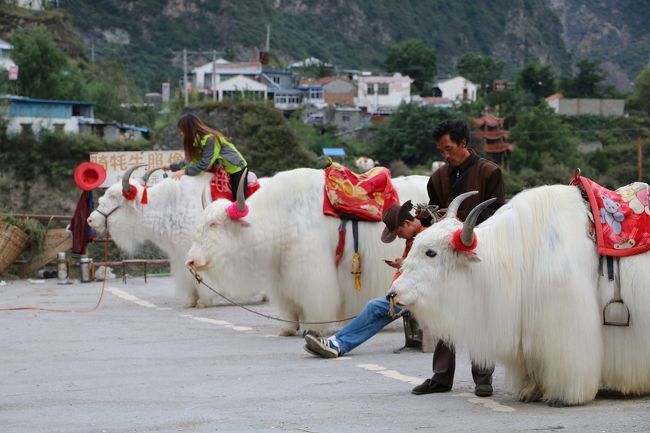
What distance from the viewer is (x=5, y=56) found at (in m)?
85.8

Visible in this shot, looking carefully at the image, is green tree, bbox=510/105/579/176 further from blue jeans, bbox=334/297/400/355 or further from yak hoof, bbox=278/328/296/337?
blue jeans, bbox=334/297/400/355

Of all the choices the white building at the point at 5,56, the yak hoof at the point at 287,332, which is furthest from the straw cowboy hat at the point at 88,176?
the white building at the point at 5,56

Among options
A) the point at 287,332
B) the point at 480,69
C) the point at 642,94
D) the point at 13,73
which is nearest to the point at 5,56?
the point at 13,73

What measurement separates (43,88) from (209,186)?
67.0 meters

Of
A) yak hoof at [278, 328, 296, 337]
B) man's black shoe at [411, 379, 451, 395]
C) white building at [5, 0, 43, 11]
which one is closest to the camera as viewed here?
man's black shoe at [411, 379, 451, 395]

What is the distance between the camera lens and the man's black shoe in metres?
7.18

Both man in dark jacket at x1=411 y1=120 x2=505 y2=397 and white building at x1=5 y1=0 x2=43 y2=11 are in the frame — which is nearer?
man in dark jacket at x1=411 y1=120 x2=505 y2=397

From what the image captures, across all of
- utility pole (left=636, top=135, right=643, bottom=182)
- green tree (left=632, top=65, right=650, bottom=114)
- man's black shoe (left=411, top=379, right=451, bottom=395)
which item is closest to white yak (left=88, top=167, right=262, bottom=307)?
man's black shoe (left=411, top=379, right=451, bottom=395)

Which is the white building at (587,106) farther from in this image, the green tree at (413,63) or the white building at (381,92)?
the green tree at (413,63)

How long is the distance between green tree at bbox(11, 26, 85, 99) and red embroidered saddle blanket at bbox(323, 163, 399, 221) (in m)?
69.3

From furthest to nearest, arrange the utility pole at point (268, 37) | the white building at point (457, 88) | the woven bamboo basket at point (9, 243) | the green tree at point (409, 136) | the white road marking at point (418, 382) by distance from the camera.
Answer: the utility pole at point (268, 37) → the white building at point (457, 88) → the green tree at point (409, 136) → the woven bamboo basket at point (9, 243) → the white road marking at point (418, 382)

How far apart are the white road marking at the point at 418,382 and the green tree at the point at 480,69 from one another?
129 metres

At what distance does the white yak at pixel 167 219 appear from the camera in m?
13.4

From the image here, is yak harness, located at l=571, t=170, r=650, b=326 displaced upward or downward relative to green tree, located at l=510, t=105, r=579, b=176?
→ downward
